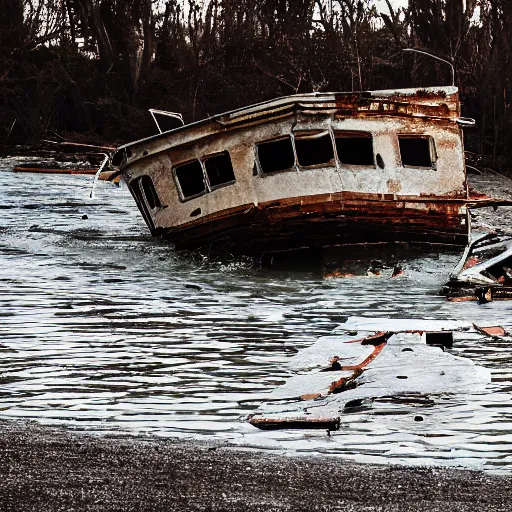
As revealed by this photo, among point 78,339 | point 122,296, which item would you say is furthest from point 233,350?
point 122,296

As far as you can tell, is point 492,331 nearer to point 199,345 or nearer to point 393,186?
point 199,345

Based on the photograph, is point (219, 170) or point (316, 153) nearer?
point (316, 153)

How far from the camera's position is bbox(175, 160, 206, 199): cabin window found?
1877cm

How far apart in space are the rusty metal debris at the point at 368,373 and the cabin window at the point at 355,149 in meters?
6.89

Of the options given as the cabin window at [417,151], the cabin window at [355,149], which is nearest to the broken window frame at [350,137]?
the cabin window at [355,149]

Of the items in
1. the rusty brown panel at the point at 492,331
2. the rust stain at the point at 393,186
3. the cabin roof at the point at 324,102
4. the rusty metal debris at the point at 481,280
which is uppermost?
the cabin roof at the point at 324,102

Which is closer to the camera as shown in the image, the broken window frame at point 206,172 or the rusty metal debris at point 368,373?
the rusty metal debris at point 368,373

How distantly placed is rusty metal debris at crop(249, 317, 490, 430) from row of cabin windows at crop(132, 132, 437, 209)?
22.4 feet

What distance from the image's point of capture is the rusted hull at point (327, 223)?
59.0 feet

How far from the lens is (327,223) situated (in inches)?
710

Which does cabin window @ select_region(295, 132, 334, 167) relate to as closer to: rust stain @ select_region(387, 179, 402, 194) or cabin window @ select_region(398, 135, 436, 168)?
rust stain @ select_region(387, 179, 402, 194)

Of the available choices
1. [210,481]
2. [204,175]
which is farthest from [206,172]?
[210,481]

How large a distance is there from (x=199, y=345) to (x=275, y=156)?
770cm

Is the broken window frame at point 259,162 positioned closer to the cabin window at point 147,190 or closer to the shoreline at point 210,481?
the cabin window at point 147,190
